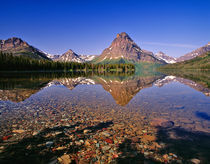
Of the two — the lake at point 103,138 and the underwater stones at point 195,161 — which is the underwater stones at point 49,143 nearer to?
the lake at point 103,138

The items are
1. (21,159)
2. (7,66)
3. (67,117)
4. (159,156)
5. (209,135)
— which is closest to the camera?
(21,159)

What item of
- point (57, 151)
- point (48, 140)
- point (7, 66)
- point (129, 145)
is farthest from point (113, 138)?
point (7, 66)

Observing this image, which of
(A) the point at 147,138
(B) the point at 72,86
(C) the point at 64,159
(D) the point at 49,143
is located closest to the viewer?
(C) the point at 64,159

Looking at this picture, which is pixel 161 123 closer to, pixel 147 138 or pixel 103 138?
pixel 147 138

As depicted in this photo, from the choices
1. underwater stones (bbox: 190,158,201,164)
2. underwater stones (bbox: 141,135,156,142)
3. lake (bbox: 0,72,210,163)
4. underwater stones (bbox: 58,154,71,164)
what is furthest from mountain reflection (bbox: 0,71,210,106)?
underwater stones (bbox: 58,154,71,164)

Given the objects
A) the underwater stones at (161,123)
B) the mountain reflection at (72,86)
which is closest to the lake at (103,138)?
the underwater stones at (161,123)

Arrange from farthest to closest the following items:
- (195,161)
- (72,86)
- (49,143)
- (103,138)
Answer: (72,86), (103,138), (49,143), (195,161)

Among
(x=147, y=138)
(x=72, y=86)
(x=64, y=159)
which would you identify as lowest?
(x=147, y=138)

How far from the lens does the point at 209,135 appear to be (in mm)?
9359

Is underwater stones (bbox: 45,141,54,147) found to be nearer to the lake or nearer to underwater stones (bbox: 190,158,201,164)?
the lake

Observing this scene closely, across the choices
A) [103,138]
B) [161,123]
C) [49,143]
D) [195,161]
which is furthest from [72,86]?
[195,161]

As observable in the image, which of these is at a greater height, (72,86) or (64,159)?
(72,86)

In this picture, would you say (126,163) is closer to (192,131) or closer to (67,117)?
(192,131)

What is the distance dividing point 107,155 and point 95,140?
1643mm
